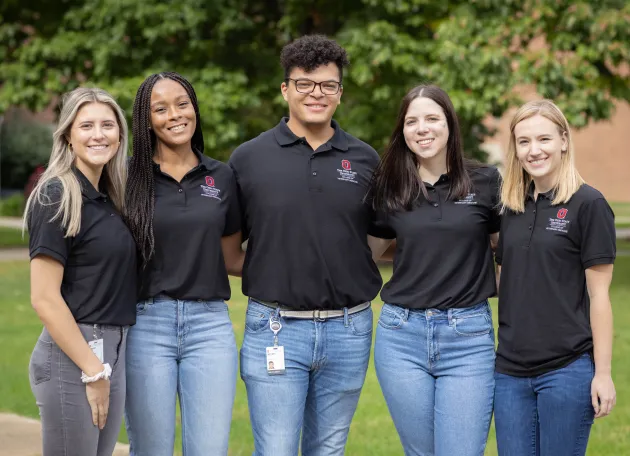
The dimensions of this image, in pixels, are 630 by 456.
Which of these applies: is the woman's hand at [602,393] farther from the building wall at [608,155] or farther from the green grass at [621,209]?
the building wall at [608,155]

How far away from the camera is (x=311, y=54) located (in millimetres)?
4172

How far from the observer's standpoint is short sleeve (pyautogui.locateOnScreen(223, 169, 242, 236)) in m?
4.25

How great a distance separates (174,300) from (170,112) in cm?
82

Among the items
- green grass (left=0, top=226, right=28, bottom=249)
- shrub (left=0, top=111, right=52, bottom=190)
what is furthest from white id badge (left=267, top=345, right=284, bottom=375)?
shrub (left=0, top=111, right=52, bottom=190)

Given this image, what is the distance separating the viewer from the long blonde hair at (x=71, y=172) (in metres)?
3.67

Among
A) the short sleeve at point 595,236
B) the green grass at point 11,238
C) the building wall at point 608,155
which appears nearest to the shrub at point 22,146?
the green grass at point 11,238

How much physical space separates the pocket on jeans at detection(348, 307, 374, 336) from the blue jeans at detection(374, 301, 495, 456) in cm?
15

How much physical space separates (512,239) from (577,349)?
509 mm

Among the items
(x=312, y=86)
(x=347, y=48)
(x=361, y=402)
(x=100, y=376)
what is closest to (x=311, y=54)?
(x=312, y=86)

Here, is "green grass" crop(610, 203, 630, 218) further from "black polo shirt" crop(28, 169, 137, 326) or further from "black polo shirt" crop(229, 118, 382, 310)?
"black polo shirt" crop(28, 169, 137, 326)

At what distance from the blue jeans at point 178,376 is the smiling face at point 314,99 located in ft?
3.03

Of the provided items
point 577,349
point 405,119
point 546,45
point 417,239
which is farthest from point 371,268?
point 546,45

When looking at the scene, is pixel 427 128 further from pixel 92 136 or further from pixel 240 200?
pixel 92 136

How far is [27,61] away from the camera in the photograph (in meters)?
16.7
